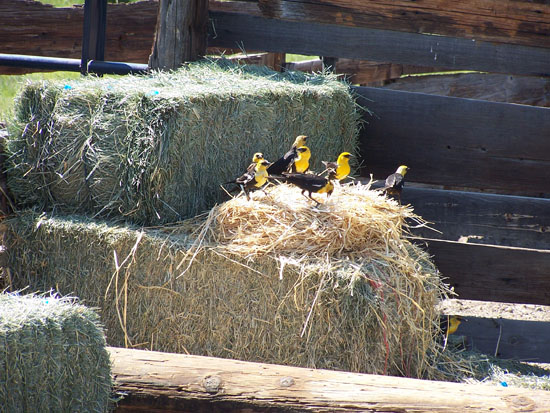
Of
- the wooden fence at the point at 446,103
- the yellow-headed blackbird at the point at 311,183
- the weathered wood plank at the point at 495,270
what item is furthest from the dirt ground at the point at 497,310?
the yellow-headed blackbird at the point at 311,183

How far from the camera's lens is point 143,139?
175 inches

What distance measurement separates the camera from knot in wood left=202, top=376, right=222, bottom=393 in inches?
120

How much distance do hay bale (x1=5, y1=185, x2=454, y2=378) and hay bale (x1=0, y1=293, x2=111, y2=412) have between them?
1224 mm

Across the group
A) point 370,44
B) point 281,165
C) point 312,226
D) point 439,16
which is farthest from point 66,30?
point 312,226

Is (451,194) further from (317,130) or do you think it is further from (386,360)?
(386,360)

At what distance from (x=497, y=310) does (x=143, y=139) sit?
4.24 metres

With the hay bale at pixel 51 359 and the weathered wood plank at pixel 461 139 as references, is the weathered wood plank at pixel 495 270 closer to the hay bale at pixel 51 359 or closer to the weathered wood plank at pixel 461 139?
the weathered wood plank at pixel 461 139

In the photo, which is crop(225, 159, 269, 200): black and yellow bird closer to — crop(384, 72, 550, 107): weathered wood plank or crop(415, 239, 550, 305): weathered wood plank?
crop(415, 239, 550, 305): weathered wood plank

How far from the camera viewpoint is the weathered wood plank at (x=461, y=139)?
18.9 ft

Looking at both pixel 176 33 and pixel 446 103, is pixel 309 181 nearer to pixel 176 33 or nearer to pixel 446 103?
pixel 446 103

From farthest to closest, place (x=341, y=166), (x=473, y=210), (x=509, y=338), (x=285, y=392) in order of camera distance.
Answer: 1. (x=473, y=210)
2. (x=509, y=338)
3. (x=341, y=166)
4. (x=285, y=392)

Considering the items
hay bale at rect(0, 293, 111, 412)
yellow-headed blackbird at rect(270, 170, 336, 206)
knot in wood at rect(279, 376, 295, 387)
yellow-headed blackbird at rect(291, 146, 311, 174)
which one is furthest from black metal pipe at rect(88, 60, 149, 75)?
knot in wood at rect(279, 376, 295, 387)

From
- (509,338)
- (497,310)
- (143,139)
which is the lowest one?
(497,310)

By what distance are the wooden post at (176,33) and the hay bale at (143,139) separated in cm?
65
